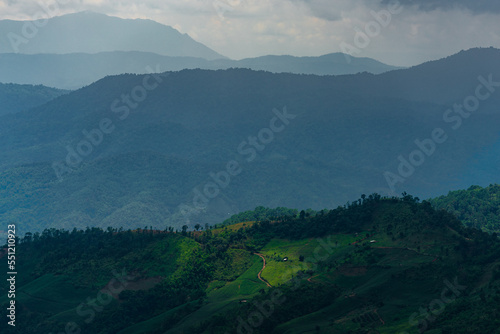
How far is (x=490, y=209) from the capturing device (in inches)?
4833

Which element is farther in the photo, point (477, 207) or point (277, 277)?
point (477, 207)

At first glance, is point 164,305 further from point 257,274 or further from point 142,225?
point 142,225

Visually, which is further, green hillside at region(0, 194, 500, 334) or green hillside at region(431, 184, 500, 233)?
green hillside at region(431, 184, 500, 233)

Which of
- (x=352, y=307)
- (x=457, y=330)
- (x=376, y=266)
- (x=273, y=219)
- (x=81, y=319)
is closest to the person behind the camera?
(x=457, y=330)

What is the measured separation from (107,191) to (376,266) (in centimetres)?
13414

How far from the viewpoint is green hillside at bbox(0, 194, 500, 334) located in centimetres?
6519

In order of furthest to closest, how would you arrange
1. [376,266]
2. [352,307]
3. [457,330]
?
[376,266], [352,307], [457,330]

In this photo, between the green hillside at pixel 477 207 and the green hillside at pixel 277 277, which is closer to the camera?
the green hillside at pixel 277 277

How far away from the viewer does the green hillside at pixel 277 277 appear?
65.2 metres

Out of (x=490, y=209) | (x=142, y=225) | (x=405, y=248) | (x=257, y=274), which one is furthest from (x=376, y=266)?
(x=142, y=225)

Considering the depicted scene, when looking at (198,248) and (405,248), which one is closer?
(405,248)

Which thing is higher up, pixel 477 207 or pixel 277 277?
pixel 477 207

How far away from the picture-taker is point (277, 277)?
8344 cm

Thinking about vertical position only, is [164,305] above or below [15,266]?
below
